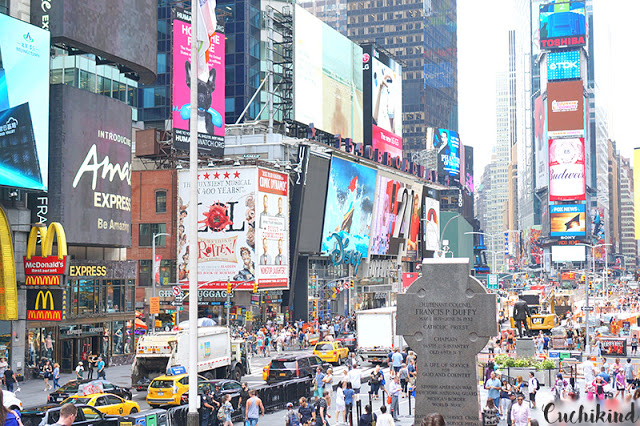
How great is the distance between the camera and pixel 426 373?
727 inches

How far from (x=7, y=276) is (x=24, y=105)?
862 centimetres

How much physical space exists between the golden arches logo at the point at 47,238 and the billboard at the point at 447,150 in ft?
419

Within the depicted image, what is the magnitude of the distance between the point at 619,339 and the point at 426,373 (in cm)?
3425

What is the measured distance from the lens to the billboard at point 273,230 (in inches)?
2650

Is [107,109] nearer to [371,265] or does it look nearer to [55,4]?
[55,4]

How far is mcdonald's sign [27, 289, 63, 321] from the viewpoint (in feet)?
133

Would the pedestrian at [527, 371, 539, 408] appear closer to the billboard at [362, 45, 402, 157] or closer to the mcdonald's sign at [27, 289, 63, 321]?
the mcdonald's sign at [27, 289, 63, 321]

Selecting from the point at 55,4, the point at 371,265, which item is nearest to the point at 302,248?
the point at 371,265

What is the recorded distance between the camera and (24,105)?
133ft

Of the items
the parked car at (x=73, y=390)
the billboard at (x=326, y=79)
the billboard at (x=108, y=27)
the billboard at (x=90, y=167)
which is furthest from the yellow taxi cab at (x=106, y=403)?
the billboard at (x=326, y=79)

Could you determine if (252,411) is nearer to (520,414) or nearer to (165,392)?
(165,392)

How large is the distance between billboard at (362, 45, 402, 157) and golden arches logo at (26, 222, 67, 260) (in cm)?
6608

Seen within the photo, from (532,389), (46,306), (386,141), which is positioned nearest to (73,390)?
(46,306)

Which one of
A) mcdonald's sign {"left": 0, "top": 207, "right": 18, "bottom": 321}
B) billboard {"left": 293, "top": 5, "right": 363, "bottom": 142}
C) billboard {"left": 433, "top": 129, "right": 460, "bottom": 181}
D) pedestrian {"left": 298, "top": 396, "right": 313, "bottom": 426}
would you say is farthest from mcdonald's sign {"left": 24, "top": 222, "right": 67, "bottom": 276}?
billboard {"left": 433, "top": 129, "right": 460, "bottom": 181}
